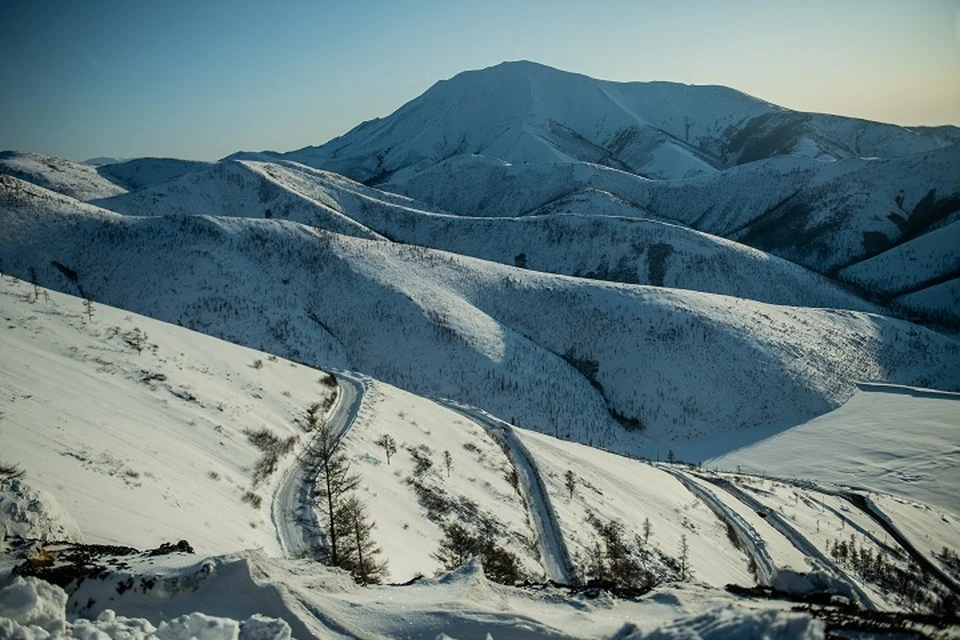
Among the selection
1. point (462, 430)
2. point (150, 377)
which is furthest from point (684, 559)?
point (150, 377)

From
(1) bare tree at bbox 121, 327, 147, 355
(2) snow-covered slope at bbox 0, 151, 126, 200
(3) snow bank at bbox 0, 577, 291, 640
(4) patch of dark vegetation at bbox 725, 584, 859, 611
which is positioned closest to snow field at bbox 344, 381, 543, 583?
(4) patch of dark vegetation at bbox 725, 584, 859, 611

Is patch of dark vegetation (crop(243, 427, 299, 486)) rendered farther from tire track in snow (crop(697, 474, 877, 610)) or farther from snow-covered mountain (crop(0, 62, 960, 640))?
tire track in snow (crop(697, 474, 877, 610))

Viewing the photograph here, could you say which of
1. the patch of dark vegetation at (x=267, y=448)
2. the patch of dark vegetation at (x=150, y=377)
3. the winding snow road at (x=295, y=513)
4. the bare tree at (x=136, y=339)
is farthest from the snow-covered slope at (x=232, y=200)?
the winding snow road at (x=295, y=513)

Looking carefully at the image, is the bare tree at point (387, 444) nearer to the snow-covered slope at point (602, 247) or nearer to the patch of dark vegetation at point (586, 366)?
the patch of dark vegetation at point (586, 366)

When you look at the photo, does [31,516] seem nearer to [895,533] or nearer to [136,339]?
[136,339]

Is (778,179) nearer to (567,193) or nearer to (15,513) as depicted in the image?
(567,193)

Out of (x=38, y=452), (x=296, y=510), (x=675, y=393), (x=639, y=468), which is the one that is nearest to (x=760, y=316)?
(x=675, y=393)
